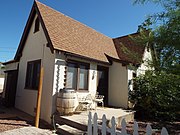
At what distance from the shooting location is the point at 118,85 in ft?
33.9

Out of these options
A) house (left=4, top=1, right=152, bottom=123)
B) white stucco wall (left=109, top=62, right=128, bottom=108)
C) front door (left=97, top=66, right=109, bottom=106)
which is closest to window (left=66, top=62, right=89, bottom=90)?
house (left=4, top=1, right=152, bottom=123)

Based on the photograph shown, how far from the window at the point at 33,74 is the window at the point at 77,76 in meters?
1.98

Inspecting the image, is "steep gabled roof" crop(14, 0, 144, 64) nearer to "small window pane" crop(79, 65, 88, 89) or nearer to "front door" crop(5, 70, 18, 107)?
"small window pane" crop(79, 65, 88, 89)

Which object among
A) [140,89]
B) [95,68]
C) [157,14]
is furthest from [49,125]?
[157,14]

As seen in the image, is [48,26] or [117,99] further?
[117,99]

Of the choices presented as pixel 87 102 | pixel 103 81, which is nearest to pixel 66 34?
pixel 103 81

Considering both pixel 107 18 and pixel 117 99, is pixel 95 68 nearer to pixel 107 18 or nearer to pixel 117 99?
pixel 117 99

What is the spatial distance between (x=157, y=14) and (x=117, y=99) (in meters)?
8.26

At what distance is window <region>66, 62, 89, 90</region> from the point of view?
816 cm

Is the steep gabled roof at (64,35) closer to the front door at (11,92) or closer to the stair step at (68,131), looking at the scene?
the front door at (11,92)

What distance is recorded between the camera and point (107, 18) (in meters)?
12.2

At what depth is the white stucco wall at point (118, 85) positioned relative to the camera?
989 centimetres

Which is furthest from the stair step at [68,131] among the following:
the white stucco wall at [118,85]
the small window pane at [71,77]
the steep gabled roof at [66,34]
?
the white stucco wall at [118,85]

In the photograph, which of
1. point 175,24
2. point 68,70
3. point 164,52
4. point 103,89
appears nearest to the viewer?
point 175,24
